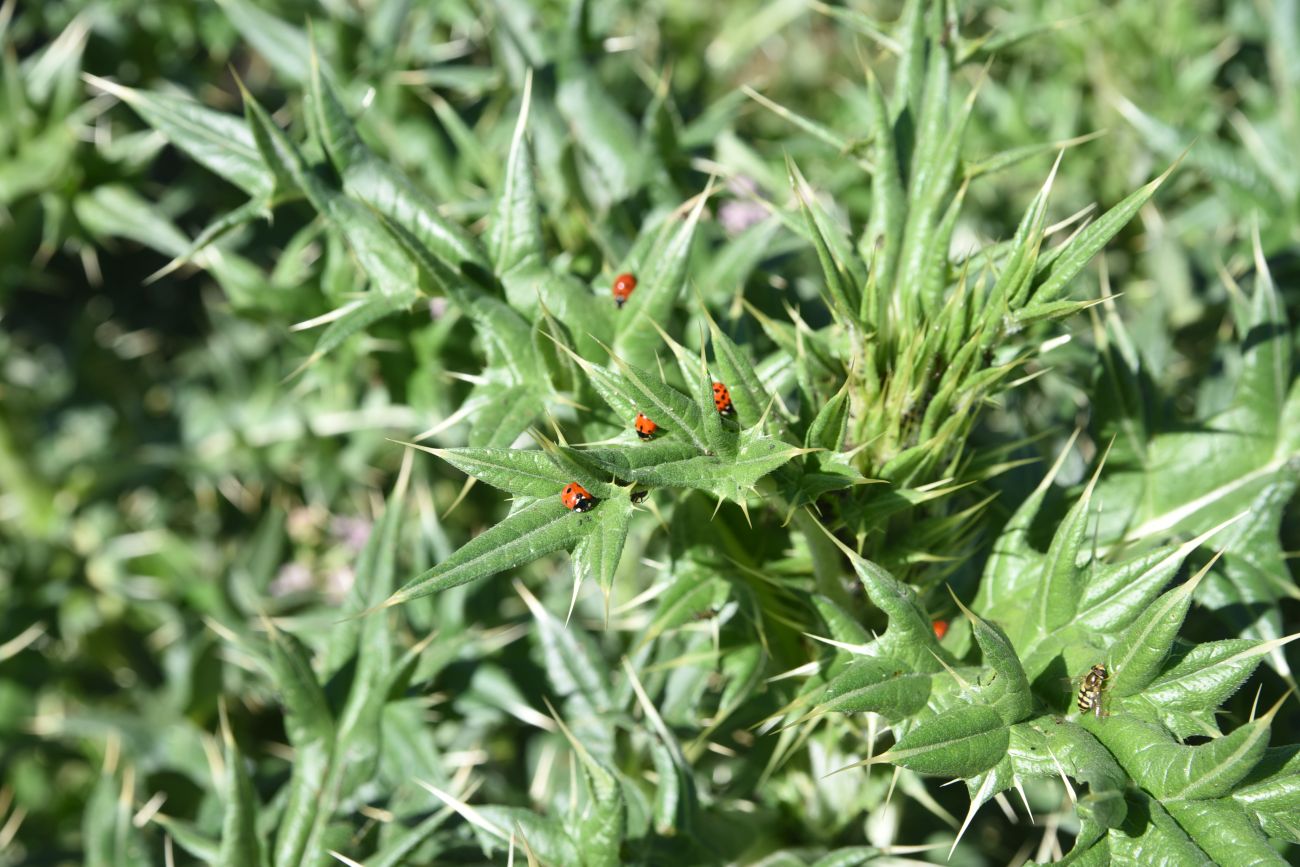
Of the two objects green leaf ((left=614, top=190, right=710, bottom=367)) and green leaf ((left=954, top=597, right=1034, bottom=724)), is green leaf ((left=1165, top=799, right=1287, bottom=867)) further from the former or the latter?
green leaf ((left=614, top=190, right=710, bottom=367))

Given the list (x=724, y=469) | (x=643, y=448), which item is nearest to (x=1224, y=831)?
(x=724, y=469)

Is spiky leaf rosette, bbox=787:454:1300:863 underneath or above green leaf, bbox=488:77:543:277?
underneath

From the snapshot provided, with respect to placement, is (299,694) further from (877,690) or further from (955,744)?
(955,744)

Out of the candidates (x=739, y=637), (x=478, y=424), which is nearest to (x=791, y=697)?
(x=739, y=637)

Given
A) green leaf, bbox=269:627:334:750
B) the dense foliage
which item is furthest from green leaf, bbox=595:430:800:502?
green leaf, bbox=269:627:334:750

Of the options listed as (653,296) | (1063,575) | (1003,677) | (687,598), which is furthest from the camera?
(653,296)

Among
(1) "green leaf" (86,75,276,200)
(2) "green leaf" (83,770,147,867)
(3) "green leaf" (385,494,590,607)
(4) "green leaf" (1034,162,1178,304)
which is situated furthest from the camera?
(2) "green leaf" (83,770,147,867)
